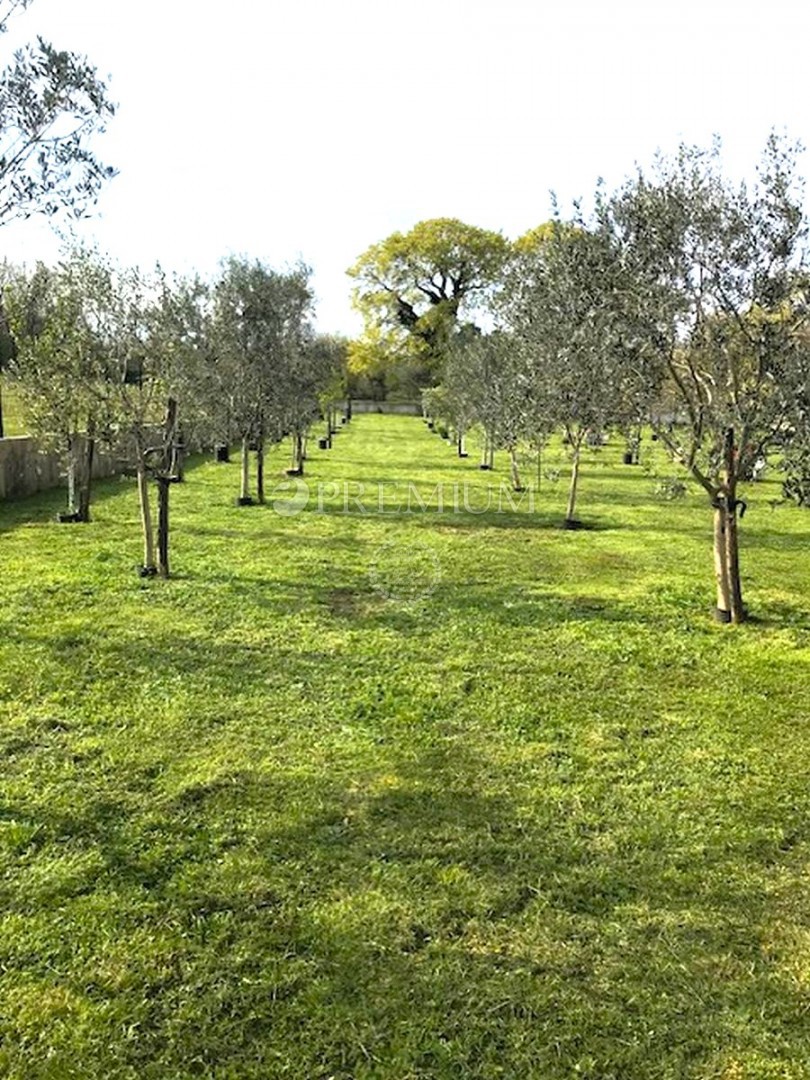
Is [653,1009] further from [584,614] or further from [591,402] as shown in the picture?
[591,402]

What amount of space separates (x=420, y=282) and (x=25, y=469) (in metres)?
40.9

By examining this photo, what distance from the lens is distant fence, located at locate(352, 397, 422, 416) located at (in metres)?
72.7

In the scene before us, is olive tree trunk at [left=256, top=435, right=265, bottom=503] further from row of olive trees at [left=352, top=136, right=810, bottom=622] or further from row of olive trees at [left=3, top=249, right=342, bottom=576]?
row of olive trees at [left=352, top=136, right=810, bottom=622]

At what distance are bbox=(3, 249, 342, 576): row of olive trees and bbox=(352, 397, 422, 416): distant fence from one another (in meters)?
49.6

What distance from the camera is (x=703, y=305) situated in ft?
28.5

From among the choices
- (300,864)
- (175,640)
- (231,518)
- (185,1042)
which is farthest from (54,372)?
(185,1042)

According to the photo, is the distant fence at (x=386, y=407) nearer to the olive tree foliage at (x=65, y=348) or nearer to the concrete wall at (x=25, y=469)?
the concrete wall at (x=25, y=469)

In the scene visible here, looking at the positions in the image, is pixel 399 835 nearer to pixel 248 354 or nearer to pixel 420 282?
pixel 248 354

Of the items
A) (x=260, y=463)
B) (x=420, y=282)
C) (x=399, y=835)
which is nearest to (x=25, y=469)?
(x=260, y=463)

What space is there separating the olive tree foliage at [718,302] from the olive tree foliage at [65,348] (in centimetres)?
756

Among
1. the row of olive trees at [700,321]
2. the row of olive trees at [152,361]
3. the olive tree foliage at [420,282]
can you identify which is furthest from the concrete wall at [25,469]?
the olive tree foliage at [420,282]

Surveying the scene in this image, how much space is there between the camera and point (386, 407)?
2899 inches

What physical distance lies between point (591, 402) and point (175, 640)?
6.38 m

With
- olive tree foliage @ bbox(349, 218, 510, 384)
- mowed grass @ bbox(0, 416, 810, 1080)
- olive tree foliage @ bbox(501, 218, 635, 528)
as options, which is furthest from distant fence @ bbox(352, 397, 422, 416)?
mowed grass @ bbox(0, 416, 810, 1080)
